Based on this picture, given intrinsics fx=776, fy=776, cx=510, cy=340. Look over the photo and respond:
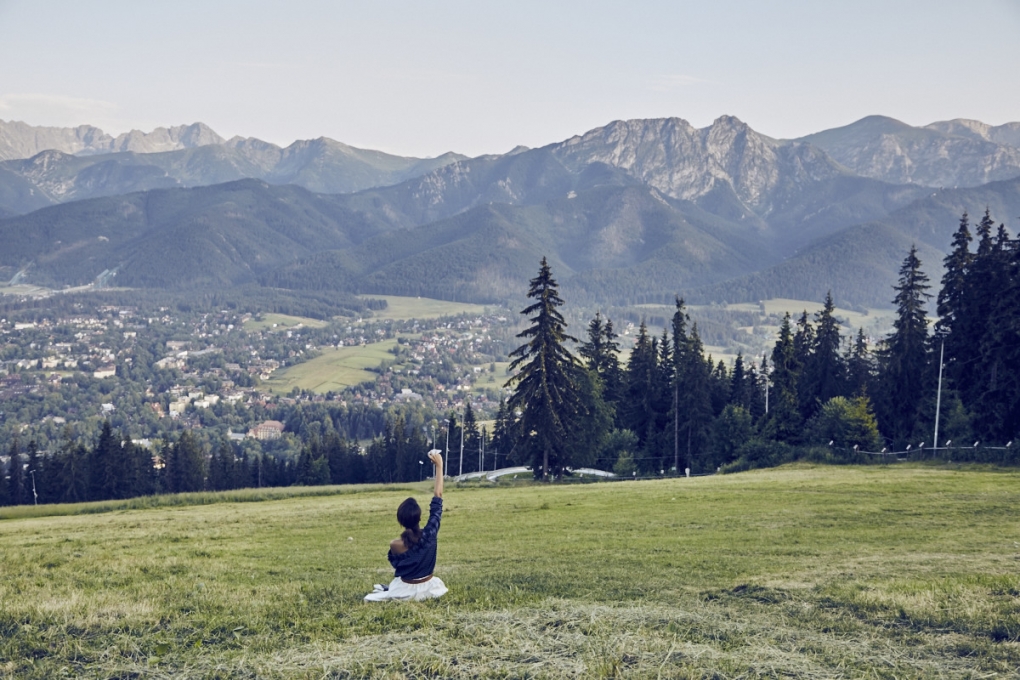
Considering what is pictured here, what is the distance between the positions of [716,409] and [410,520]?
2647 inches

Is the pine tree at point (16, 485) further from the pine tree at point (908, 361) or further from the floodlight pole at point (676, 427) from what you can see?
the pine tree at point (908, 361)

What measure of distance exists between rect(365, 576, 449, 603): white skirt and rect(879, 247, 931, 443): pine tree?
51.9m

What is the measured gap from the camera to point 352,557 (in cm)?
1878

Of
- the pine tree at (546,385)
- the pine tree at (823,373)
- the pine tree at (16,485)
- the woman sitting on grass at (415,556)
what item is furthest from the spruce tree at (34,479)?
the woman sitting on grass at (415,556)

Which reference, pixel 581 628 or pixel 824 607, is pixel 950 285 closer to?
pixel 824 607

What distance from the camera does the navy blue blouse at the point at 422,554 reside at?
40.1 ft

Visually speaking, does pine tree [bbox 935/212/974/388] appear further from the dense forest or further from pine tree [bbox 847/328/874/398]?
pine tree [bbox 847/328/874/398]

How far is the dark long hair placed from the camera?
11836 millimetres

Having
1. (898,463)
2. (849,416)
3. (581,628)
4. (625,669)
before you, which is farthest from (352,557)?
(849,416)

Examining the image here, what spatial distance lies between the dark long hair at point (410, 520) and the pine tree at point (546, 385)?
Result: 38.8m

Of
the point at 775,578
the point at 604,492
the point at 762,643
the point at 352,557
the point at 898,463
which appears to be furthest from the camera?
the point at 898,463

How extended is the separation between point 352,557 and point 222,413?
584 feet

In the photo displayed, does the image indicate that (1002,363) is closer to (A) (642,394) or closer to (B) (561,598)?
(A) (642,394)

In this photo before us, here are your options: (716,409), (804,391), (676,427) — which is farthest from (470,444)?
(804,391)
